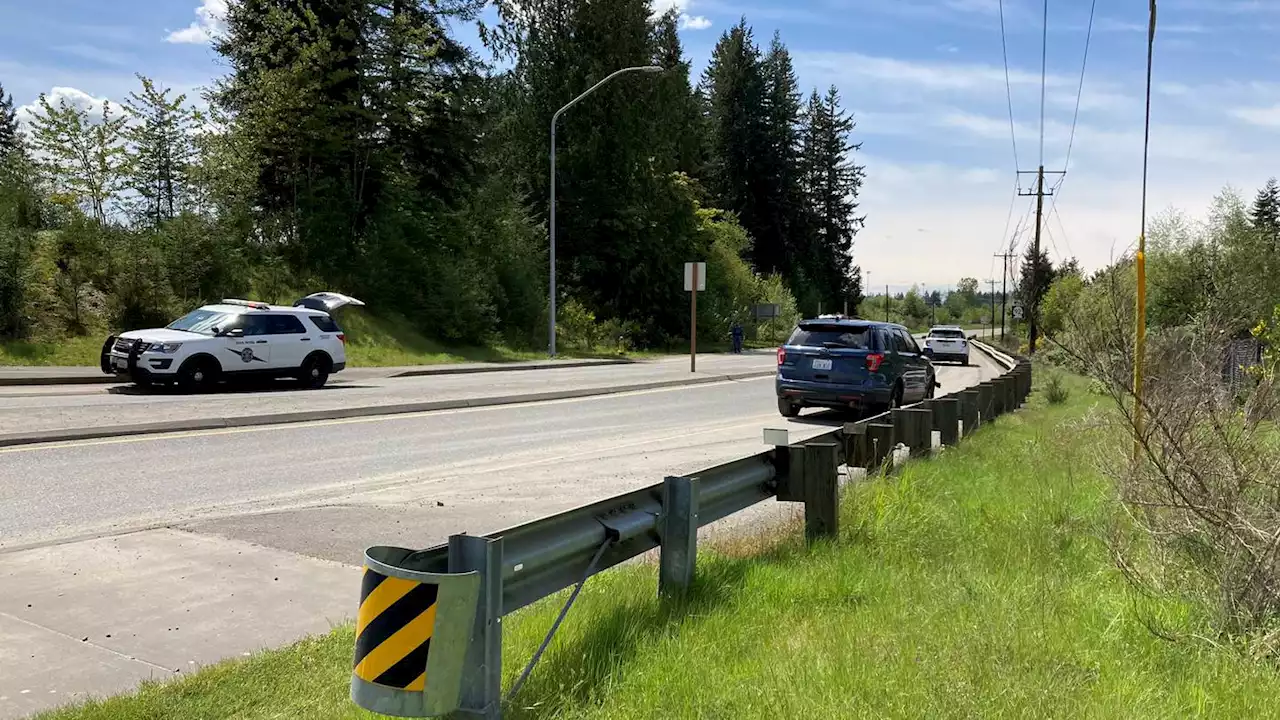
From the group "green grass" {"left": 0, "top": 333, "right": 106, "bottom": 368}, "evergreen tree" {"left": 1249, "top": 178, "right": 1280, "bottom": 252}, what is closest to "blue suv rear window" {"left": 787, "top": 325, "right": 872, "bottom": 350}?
"green grass" {"left": 0, "top": 333, "right": 106, "bottom": 368}

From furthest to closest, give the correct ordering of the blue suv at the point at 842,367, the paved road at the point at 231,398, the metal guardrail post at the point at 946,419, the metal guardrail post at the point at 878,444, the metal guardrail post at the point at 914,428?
the blue suv at the point at 842,367 → the paved road at the point at 231,398 → the metal guardrail post at the point at 946,419 → the metal guardrail post at the point at 914,428 → the metal guardrail post at the point at 878,444

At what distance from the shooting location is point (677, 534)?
16.3 feet

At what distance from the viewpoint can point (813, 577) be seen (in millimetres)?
5352

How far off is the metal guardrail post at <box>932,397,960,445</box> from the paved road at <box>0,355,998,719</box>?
248 cm

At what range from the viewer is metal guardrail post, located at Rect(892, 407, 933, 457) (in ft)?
29.2

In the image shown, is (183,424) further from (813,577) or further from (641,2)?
(641,2)

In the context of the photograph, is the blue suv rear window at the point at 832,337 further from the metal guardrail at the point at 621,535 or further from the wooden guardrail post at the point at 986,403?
the metal guardrail at the point at 621,535

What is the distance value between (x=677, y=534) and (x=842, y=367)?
1088cm

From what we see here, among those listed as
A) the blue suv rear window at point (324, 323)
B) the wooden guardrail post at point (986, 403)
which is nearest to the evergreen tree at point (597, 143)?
the blue suv rear window at point (324, 323)

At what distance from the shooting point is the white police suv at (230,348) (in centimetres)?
1756

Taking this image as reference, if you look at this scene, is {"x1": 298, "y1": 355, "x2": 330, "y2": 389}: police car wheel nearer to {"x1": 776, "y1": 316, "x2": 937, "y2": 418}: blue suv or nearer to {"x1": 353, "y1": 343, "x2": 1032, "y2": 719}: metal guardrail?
{"x1": 776, "y1": 316, "x2": 937, "y2": 418}: blue suv

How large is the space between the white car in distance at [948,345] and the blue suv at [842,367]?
94.8 feet

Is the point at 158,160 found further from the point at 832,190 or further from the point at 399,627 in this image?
the point at 832,190

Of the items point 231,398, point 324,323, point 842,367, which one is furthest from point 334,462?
point 324,323
